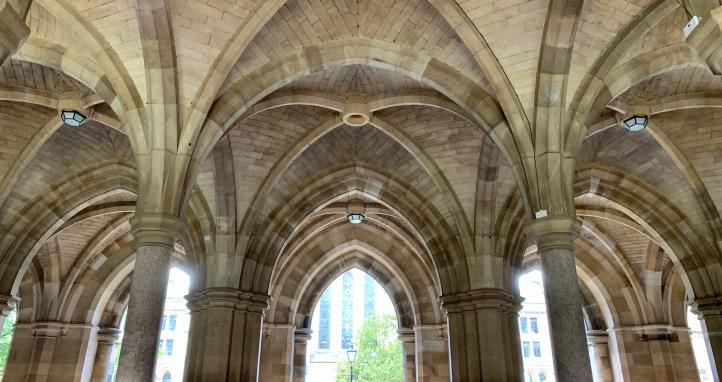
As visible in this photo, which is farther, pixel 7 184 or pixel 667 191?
pixel 667 191

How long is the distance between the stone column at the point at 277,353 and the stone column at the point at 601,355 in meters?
9.30

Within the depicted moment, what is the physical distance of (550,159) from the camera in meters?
7.00

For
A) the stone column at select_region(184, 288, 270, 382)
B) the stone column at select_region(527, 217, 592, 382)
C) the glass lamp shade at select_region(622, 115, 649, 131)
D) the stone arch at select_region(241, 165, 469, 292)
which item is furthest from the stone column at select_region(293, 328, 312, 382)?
the stone column at select_region(527, 217, 592, 382)

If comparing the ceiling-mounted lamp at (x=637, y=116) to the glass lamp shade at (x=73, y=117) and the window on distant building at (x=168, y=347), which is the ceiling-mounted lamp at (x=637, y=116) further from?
the window on distant building at (x=168, y=347)

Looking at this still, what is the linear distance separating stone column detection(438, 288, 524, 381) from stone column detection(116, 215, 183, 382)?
6374 millimetres

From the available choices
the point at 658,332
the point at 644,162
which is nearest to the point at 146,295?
the point at 644,162

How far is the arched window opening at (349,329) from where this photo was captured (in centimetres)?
3256

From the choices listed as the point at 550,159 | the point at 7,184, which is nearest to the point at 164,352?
the point at 7,184

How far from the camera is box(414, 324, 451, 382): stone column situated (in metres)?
15.6

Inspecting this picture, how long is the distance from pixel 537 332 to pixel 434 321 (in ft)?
68.2

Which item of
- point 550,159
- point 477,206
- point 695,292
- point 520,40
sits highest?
point 520,40

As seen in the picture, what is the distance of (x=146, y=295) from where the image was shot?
6.23m

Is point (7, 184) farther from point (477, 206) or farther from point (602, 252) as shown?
point (602, 252)

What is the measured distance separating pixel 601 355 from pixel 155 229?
48.4ft
